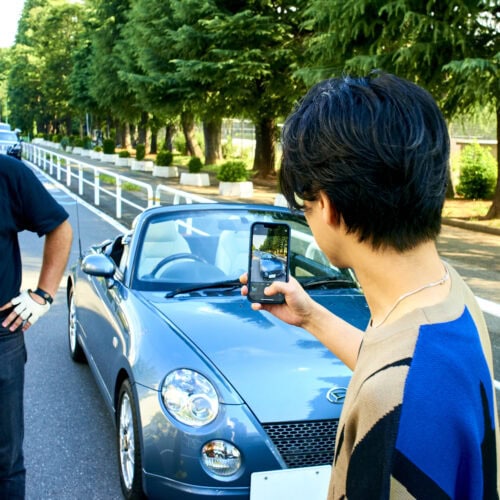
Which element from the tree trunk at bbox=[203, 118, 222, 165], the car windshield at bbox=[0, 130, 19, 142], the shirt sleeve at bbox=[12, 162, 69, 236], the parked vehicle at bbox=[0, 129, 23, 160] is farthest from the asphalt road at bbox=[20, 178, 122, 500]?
the car windshield at bbox=[0, 130, 19, 142]

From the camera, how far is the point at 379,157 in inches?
46.2

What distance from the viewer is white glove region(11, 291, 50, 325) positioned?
9.48 ft

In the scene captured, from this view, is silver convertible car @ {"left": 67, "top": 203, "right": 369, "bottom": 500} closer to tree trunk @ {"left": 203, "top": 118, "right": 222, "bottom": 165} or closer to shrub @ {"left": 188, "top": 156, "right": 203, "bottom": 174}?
shrub @ {"left": 188, "top": 156, "right": 203, "bottom": 174}

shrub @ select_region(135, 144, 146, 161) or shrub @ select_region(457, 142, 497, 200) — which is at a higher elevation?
shrub @ select_region(457, 142, 497, 200)

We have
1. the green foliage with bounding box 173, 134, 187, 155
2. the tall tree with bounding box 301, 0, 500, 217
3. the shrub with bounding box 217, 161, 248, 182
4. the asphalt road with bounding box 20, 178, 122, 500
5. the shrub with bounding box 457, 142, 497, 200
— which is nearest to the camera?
the asphalt road with bounding box 20, 178, 122, 500

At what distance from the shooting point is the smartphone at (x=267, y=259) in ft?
7.34

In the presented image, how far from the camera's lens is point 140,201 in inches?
773

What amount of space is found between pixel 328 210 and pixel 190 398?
Answer: 1.99 m

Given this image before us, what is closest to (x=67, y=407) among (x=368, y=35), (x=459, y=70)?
(x=459, y=70)

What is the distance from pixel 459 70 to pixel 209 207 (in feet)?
28.4

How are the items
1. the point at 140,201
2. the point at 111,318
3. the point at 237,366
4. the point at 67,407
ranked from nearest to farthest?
the point at 237,366, the point at 111,318, the point at 67,407, the point at 140,201

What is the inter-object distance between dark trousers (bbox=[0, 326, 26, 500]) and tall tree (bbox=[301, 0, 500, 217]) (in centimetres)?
1109

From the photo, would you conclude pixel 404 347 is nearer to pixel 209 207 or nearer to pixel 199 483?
pixel 199 483

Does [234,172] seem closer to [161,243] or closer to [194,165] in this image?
[194,165]
